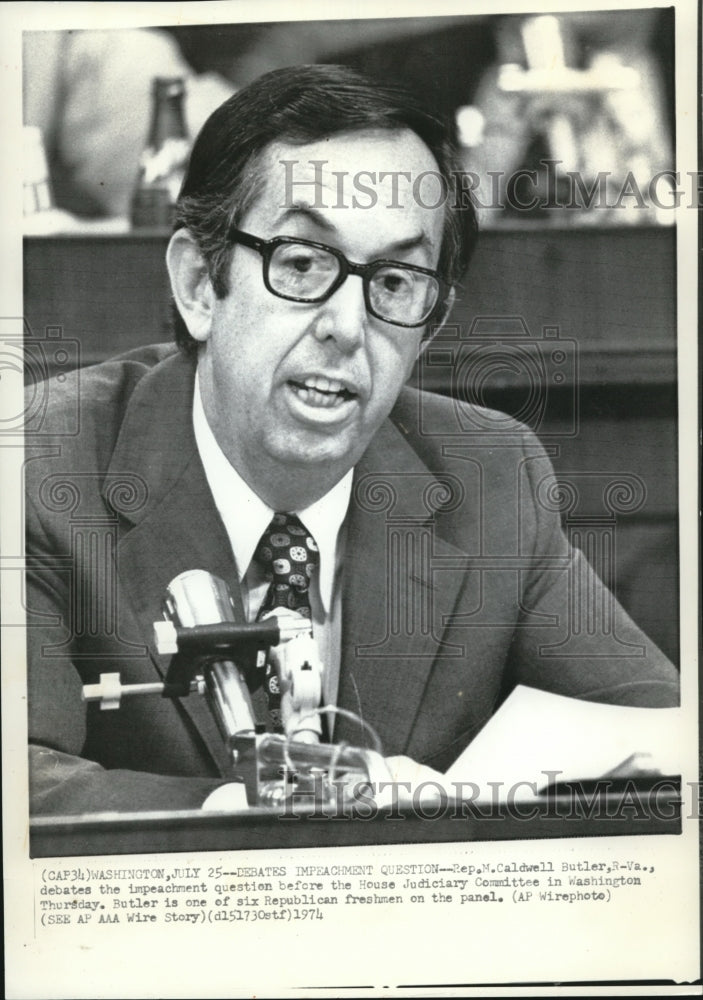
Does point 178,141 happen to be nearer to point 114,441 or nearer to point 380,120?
point 380,120

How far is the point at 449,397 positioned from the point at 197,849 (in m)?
0.65

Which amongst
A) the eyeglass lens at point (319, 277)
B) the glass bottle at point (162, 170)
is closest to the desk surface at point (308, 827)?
the eyeglass lens at point (319, 277)

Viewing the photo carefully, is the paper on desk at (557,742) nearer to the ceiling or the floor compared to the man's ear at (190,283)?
nearer to the floor

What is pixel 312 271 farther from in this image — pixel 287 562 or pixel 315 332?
pixel 287 562

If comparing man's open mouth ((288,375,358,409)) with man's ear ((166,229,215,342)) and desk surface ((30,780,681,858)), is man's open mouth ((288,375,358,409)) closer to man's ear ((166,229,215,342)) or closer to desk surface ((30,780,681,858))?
man's ear ((166,229,215,342))

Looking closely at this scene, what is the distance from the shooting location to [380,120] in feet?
4.63

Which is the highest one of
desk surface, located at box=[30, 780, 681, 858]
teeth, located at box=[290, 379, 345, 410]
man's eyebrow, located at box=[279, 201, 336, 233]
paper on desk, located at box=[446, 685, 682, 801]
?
man's eyebrow, located at box=[279, 201, 336, 233]

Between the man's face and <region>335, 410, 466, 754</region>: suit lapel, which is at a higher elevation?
the man's face

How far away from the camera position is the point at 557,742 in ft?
4.78

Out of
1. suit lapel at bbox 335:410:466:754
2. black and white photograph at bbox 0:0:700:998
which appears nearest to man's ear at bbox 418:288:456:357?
black and white photograph at bbox 0:0:700:998

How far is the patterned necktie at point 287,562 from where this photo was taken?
4.73 feet

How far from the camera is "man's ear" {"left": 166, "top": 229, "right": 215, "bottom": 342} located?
1419mm

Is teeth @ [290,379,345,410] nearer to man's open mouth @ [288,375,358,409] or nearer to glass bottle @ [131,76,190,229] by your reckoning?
man's open mouth @ [288,375,358,409]

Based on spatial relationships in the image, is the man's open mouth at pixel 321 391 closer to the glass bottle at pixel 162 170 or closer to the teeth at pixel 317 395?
the teeth at pixel 317 395
